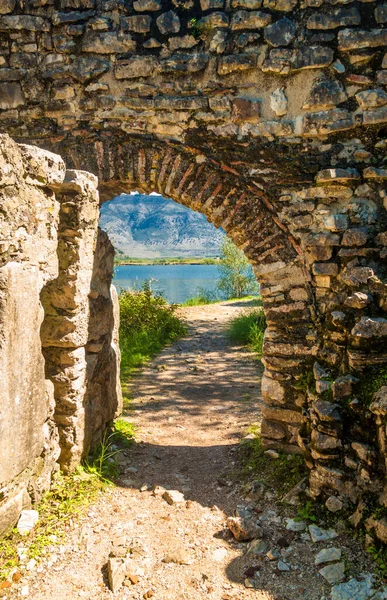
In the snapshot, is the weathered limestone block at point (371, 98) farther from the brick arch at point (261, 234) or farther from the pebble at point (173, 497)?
the pebble at point (173, 497)

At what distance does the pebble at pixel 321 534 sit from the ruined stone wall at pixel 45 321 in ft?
5.83

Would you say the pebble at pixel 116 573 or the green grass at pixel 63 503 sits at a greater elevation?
the green grass at pixel 63 503

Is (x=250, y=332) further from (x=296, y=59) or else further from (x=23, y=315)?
(x=23, y=315)

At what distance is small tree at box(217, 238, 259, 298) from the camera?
67.1 ft

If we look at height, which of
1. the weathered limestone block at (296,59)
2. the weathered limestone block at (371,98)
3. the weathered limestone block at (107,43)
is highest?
the weathered limestone block at (107,43)

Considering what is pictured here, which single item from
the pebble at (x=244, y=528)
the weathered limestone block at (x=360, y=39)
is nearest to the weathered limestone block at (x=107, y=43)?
the weathered limestone block at (x=360, y=39)

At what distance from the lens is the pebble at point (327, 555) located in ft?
9.10

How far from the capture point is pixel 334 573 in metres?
2.66

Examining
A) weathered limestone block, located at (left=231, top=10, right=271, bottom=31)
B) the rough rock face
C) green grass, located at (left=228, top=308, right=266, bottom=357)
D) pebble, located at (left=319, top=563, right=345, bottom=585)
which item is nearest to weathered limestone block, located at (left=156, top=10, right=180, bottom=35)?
the rough rock face

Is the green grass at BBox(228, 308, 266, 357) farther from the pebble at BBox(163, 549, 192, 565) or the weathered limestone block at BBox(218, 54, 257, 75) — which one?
the pebble at BBox(163, 549, 192, 565)

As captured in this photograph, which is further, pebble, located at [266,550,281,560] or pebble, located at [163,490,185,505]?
pebble, located at [163,490,185,505]

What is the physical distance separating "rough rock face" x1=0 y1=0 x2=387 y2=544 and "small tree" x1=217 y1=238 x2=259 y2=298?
16197mm

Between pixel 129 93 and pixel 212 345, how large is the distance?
21.3 feet

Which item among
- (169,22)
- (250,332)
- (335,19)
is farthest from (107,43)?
(250,332)
